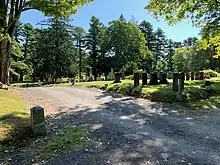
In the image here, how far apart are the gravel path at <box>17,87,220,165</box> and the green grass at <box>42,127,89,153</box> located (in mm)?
282

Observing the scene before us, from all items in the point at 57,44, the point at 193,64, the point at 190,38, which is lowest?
the point at 193,64

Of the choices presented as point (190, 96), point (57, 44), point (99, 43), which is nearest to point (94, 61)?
point (99, 43)

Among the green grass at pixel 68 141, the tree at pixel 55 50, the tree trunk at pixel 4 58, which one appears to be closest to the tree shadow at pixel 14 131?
the green grass at pixel 68 141

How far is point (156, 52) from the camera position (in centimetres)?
6938

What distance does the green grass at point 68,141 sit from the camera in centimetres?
544

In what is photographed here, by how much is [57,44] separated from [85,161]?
132ft

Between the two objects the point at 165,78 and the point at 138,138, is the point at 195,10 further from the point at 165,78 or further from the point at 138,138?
the point at 138,138

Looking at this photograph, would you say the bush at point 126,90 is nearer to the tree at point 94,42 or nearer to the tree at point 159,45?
the tree at point 94,42

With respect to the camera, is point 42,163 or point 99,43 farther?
point 99,43

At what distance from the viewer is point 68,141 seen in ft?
19.1

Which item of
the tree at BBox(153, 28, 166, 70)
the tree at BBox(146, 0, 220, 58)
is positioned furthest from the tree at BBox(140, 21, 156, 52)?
the tree at BBox(146, 0, 220, 58)

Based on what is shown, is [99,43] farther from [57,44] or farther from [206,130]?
[206,130]

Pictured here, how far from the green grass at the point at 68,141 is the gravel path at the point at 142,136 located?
282 millimetres

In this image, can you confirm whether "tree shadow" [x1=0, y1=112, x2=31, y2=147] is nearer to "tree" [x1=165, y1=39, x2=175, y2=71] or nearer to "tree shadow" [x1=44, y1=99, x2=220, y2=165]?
"tree shadow" [x1=44, y1=99, x2=220, y2=165]
